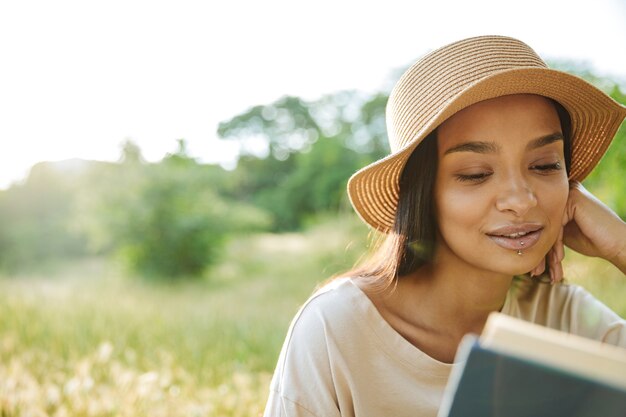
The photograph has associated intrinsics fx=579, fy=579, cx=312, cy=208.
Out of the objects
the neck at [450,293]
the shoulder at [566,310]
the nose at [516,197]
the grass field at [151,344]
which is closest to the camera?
the nose at [516,197]

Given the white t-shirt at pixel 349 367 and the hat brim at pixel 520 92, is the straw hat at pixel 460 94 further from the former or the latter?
the white t-shirt at pixel 349 367

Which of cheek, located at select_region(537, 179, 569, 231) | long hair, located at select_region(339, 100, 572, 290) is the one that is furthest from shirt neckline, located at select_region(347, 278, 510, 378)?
cheek, located at select_region(537, 179, 569, 231)


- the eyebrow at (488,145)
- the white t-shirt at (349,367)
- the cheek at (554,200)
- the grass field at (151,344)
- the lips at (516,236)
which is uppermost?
the eyebrow at (488,145)

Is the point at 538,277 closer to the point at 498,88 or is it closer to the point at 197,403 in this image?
the point at 498,88

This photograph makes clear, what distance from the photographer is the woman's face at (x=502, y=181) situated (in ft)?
5.33

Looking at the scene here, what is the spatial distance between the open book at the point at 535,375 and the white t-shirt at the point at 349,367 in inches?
32.7

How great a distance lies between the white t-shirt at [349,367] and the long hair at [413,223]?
6.3 inches

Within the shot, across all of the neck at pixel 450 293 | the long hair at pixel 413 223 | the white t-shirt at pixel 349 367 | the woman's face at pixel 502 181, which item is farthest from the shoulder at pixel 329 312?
the woman's face at pixel 502 181

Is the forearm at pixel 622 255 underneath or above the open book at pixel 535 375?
underneath

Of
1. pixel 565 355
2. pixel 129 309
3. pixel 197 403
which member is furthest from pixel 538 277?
pixel 129 309

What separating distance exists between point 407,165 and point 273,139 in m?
21.2

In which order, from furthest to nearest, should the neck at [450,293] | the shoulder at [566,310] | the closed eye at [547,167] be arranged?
the shoulder at [566,310] < the neck at [450,293] < the closed eye at [547,167]

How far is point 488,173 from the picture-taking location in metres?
1.65

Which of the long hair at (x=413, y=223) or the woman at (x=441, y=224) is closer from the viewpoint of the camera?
the woman at (x=441, y=224)
